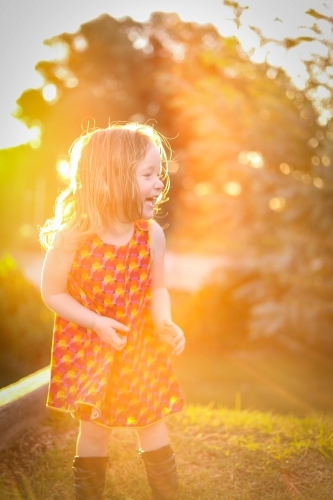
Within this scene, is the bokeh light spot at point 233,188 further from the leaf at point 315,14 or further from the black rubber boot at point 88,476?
the black rubber boot at point 88,476

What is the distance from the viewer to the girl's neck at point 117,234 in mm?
2273

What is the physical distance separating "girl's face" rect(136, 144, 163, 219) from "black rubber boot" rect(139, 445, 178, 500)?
100 cm

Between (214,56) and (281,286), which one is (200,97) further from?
(281,286)

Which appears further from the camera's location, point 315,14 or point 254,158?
point 254,158

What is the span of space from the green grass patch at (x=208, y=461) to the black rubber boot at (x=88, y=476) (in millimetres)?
309

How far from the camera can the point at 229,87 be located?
5.65 metres

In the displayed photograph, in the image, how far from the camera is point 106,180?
7.29 feet

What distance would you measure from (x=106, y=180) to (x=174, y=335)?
70cm

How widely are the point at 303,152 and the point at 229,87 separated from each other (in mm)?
1088

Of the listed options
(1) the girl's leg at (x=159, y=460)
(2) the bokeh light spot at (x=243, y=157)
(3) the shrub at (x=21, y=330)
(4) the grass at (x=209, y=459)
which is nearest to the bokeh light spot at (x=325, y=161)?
(2) the bokeh light spot at (x=243, y=157)

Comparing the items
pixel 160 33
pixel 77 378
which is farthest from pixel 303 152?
pixel 160 33

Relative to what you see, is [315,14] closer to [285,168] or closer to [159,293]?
[159,293]

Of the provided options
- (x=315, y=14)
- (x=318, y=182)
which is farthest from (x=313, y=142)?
(x=315, y=14)

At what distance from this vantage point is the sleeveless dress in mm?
2221
